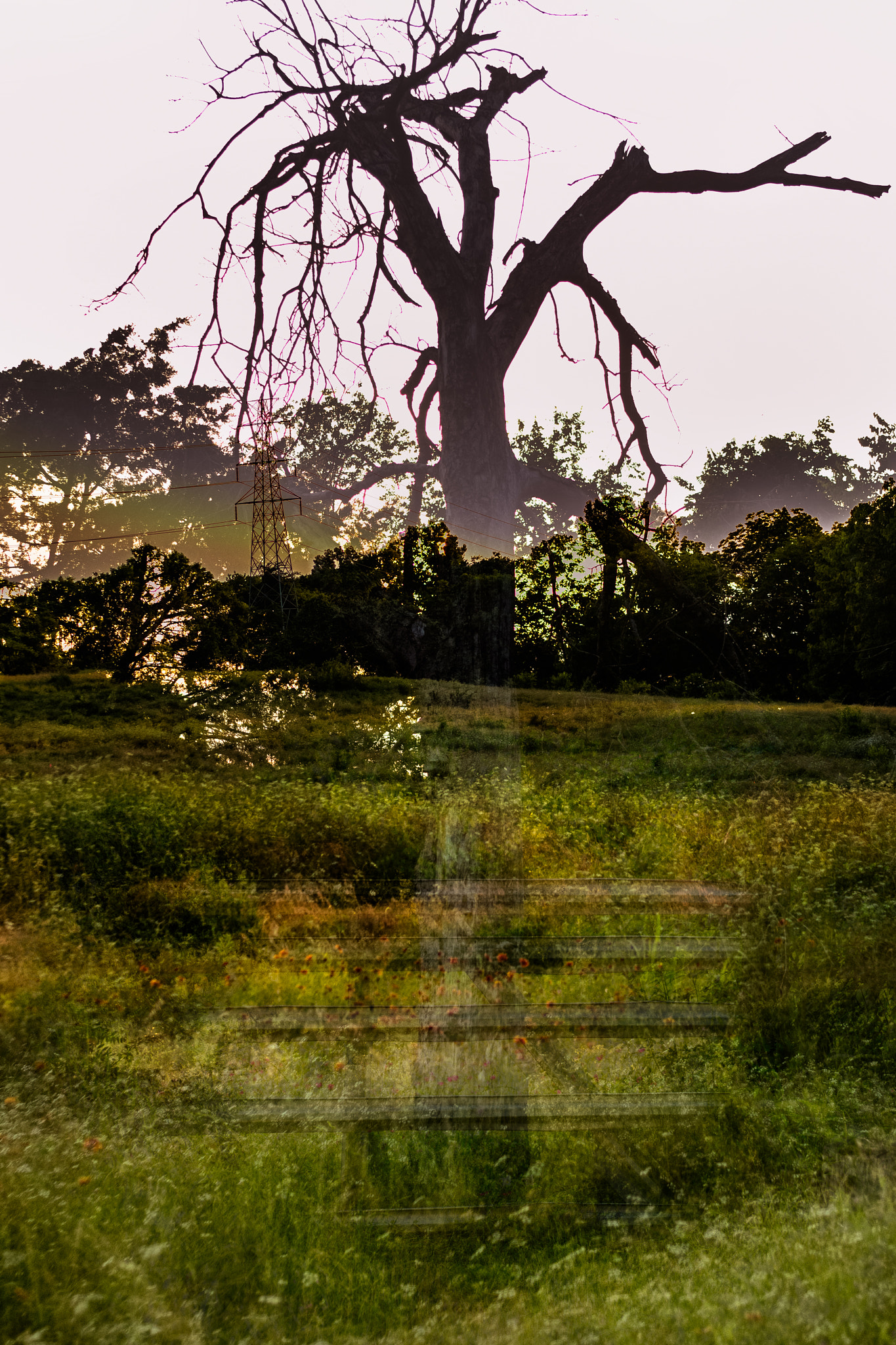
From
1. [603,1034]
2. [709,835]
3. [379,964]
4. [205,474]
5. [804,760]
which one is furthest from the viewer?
[205,474]

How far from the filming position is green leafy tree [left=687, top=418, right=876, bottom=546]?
A: 36.4 m

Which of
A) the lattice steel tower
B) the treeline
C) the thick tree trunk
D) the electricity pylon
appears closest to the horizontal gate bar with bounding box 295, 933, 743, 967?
the treeline

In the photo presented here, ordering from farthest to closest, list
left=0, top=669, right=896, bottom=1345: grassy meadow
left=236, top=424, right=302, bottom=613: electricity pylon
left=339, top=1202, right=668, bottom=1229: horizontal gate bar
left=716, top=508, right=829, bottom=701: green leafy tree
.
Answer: left=716, top=508, right=829, bottom=701: green leafy tree → left=236, top=424, right=302, bottom=613: electricity pylon → left=339, top=1202, right=668, bottom=1229: horizontal gate bar → left=0, top=669, right=896, bottom=1345: grassy meadow

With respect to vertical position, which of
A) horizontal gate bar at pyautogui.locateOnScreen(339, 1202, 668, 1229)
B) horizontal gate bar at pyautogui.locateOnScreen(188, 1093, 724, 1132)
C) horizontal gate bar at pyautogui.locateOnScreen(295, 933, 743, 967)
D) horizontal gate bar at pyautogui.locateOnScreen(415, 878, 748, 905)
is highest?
horizontal gate bar at pyautogui.locateOnScreen(415, 878, 748, 905)

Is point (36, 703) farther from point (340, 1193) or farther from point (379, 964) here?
point (340, 1193)

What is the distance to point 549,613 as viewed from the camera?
54.0ft

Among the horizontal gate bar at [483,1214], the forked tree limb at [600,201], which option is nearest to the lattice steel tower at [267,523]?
the forked tree limb at [600,201]

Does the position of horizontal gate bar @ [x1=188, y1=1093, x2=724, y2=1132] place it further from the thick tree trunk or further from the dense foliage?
the dense foliage

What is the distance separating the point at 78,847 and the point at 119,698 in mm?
4759

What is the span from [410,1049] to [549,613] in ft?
40.0

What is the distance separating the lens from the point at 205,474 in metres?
30.4

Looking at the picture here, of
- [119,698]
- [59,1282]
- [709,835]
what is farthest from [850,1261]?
[119,698]

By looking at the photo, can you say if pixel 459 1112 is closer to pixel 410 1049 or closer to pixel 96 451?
pixel 410 1049

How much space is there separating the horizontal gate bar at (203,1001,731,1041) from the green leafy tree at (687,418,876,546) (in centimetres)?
3260
